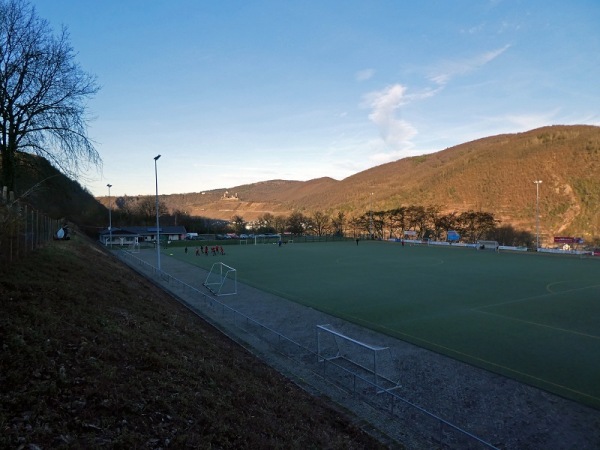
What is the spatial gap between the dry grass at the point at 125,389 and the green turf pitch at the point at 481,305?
6.77m

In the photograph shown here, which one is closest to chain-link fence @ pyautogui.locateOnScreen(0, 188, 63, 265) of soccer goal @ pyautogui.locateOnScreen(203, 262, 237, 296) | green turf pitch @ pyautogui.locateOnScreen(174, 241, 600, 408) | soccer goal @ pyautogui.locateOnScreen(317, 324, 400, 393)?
soccer goal @ pyautogui.locateOnScreen(317, 324, 400, 393)

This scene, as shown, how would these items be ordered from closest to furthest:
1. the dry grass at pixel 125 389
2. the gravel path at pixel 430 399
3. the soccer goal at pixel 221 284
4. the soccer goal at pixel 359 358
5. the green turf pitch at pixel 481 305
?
1. the dry grass at pixel 125 389
2. the gravel path at pixel 430 399
3. the soccer goal at pixel 359 358
4. the green turf pitch at pixel 481 305
5. the soccer goal at pixel 221 284

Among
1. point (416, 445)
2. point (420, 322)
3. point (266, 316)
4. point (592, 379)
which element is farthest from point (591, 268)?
point (416, 445)

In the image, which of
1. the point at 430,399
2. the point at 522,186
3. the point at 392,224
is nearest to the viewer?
the point at 430,399

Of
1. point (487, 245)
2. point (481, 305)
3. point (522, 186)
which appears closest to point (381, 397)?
point (481, 305)

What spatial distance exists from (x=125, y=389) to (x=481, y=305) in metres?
18.0

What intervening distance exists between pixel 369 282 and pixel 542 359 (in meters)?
14.9

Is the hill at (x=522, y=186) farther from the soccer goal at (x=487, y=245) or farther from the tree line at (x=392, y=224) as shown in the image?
the soccer goal at (x=487, y=245)

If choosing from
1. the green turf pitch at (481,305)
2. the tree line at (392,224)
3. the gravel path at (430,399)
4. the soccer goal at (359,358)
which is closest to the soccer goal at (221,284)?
the green turf pitch at (481,305)

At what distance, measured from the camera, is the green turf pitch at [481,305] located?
12.0 m

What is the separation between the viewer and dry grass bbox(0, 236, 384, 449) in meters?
4.98

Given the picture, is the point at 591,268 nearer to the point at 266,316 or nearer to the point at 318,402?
the point at 266,316

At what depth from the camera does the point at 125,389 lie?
6.14m

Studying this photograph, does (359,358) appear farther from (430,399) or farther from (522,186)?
(522,186)
